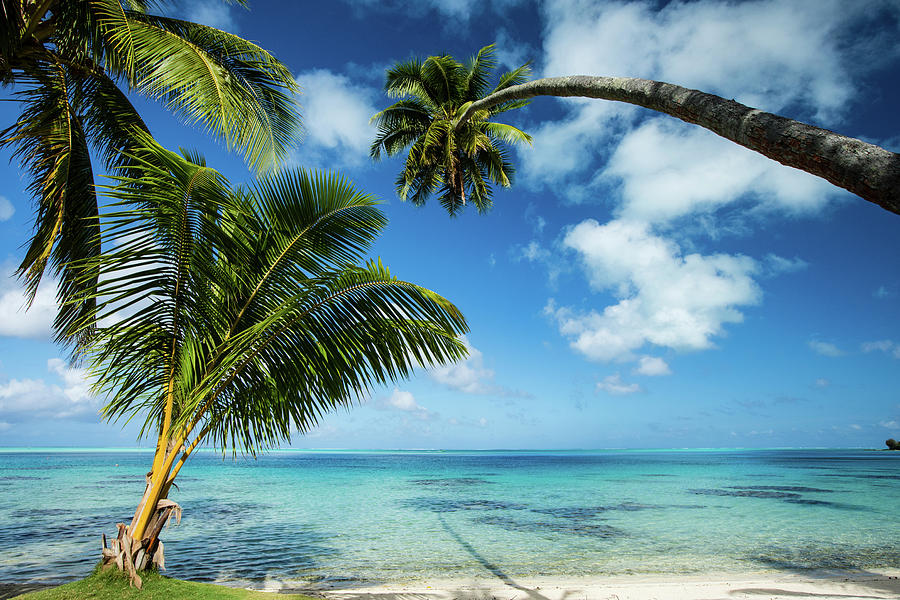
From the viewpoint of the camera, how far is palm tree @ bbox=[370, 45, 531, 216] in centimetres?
1335

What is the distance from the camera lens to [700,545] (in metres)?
10.4

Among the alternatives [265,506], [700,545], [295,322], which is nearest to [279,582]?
[295,322]

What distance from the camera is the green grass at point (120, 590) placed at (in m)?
3.29

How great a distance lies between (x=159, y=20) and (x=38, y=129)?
1847 mm

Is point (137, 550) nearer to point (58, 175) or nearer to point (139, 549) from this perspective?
point (139, 549)

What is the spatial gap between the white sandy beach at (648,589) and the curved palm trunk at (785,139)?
6.13 metres

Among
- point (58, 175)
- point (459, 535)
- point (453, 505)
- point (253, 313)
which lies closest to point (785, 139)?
point (253, 313)

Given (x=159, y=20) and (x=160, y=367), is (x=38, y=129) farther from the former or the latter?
(x=160, y=367)

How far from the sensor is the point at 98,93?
541cm

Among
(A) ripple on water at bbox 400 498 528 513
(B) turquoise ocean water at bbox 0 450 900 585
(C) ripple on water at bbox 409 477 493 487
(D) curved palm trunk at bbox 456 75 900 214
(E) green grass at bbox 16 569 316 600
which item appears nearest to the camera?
(D) curved palm trunk at bbox 456 75 900 214

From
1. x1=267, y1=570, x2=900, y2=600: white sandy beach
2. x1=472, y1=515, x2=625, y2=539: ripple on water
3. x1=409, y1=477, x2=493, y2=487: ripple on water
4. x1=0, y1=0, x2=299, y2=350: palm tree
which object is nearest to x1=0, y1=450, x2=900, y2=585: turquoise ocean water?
x1=472, y1=515, x2=625, y2=539: ripple on water

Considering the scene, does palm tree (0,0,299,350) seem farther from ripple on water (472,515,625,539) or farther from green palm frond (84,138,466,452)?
ripple on water (472,515,625,539)

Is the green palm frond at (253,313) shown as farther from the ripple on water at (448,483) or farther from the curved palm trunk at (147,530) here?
the ripple on water at (448,483)

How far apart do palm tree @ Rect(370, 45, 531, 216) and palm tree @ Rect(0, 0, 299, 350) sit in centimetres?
687
